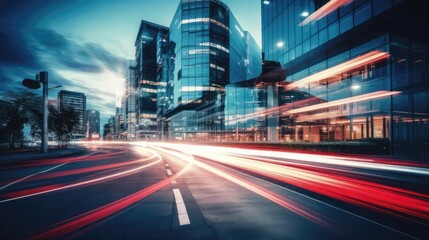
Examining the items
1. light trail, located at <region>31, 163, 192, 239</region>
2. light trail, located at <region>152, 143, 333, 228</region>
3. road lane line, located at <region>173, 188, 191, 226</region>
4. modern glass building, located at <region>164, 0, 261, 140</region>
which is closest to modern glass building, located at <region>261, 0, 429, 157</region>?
light trail, located at <region>152, 143, 333, 228</region>

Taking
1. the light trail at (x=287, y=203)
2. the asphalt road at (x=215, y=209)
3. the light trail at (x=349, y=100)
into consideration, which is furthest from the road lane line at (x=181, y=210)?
the light trail at (x=349, y=100)

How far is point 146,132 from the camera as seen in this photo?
12812 cm

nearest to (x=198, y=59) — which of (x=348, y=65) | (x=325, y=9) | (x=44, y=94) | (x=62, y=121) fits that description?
(x=62, y=121)

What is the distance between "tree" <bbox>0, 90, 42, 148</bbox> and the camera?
29203 millimetres

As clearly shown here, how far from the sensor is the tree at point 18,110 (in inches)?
1150

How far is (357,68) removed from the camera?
23188mm

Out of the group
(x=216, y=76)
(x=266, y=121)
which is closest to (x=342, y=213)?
(x=266, y=121)

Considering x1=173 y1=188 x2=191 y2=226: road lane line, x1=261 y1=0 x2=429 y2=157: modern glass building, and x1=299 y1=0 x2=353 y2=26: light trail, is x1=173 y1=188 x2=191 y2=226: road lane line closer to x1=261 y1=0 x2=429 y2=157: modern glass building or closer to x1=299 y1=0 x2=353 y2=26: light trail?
x1=261 y1=0 x2=429 y2=157: modern glass building

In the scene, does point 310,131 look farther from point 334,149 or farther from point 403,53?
point 403,53

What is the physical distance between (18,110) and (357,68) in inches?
1585

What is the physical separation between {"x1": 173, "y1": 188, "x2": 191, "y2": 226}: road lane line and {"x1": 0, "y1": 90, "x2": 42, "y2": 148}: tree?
107ft

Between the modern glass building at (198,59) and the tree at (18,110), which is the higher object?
the modern glass building at (198,59)

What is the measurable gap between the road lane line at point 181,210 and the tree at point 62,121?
1363 inches

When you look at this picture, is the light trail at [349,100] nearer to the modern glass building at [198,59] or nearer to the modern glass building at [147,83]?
the modern glass building at [198,59]
